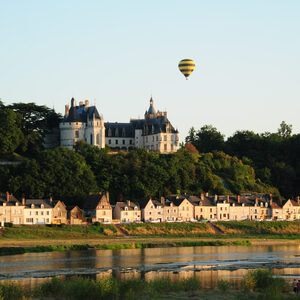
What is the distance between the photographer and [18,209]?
92.6 meters

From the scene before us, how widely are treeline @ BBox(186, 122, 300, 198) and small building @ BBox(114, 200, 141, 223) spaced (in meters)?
39.5

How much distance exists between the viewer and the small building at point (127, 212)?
10109 centimetres

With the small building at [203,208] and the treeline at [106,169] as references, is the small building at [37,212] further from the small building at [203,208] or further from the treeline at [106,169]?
the small building at [203,208]

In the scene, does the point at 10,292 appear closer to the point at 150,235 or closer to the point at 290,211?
the point at 150,235

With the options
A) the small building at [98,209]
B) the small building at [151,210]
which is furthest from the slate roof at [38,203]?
the small building at [151,210]

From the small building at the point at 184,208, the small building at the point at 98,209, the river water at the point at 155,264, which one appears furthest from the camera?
the small building at the point at 184,208

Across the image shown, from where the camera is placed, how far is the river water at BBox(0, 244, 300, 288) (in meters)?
54.3

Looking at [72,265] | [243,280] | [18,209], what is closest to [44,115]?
[18,209]

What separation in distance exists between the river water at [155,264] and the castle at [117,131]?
4871 cm

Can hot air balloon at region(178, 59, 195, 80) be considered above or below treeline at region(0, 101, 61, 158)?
above

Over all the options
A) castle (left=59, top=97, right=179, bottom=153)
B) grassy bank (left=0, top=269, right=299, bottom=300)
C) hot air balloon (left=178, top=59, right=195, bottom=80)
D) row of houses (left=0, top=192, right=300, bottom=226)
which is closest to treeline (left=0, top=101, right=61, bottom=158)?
castle (left=59, top=97, right=179, bottom=153)

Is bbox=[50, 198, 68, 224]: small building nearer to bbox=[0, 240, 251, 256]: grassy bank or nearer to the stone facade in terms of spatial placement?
bbox=[0, 240, 251, 256]: grassy bank

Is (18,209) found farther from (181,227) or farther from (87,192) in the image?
(181,227)

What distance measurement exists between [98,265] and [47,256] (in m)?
9.13
